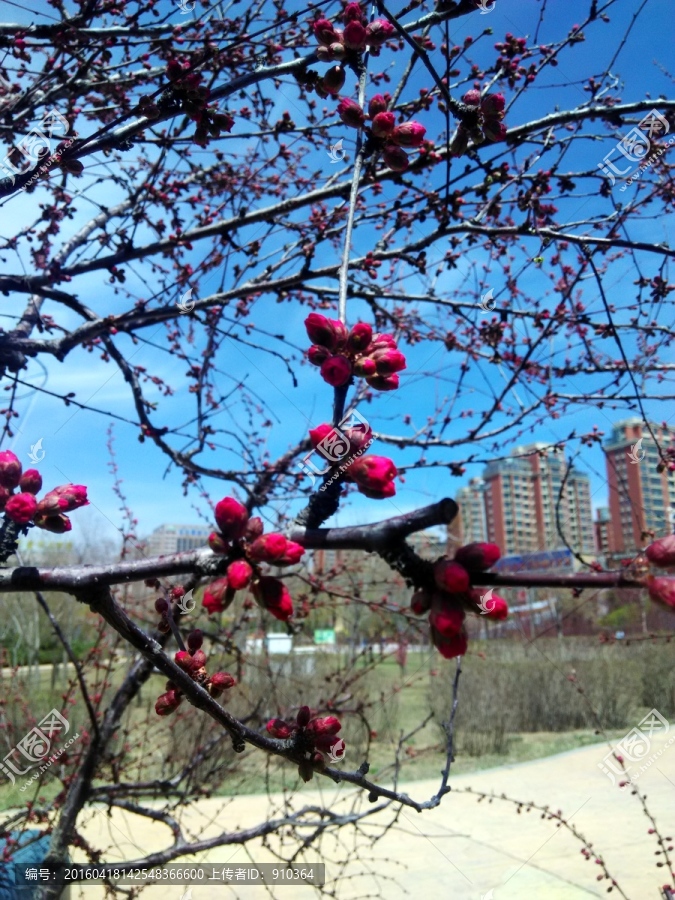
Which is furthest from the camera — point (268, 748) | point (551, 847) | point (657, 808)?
point (657, 808)

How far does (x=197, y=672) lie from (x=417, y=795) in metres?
6.20

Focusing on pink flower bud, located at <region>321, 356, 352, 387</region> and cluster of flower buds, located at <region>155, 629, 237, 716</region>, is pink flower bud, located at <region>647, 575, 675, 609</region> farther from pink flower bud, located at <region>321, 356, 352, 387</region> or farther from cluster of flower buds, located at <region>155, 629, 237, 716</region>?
cluster of flower buds, located at <region>155, 629, 237, 716</region>

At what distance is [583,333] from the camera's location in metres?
3.85

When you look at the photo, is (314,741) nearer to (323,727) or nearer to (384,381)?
(323,727)

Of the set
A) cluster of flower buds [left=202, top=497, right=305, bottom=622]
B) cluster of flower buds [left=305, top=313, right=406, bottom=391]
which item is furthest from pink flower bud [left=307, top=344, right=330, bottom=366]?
cluster of flower buds [left=202, top=497, right=305, bottom=622]

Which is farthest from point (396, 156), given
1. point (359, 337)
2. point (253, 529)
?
point (253, 529)

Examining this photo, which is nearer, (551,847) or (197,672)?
(197,672)

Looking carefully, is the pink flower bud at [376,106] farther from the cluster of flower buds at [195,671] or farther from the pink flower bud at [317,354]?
the cluster of flower buds at [195,671]

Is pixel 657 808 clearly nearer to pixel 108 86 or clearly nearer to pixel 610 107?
pixel 610 107

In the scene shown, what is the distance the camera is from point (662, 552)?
640 mm

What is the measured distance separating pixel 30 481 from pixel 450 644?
806 millimetres

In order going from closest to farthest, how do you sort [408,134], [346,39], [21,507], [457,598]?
1. [457,598]
2. [21,507]
3. [408,134]
4. [346,39]

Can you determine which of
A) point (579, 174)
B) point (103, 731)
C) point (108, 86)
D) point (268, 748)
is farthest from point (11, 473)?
point (579, 174)

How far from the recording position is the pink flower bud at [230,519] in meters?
0.78
